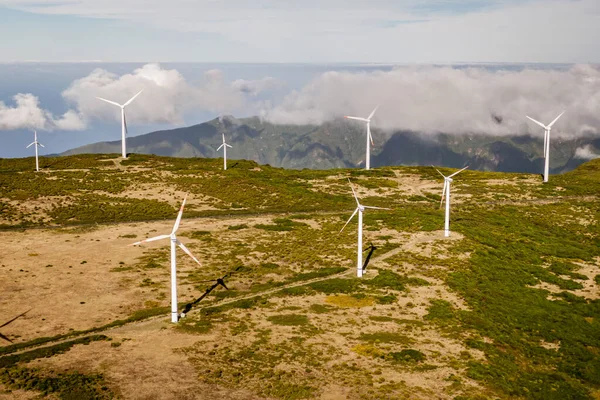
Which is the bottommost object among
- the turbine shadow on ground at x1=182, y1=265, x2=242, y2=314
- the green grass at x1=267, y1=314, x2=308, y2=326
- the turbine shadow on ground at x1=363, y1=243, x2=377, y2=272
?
the green grass at x1=267, y1=314, x2=308, y2=326

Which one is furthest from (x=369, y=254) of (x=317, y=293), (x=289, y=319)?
(x=289, y=319)

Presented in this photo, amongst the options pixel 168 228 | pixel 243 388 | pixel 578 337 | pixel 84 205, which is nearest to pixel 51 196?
pixel 84 205

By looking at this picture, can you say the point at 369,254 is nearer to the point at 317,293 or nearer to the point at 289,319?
the point at 317,293

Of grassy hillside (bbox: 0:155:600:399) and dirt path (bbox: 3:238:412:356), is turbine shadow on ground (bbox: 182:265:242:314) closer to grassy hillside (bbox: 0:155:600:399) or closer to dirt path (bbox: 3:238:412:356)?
grassy hillside (bbox: 0:155:600:399)

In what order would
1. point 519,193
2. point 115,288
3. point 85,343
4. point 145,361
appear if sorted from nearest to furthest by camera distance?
point 145,361 → point 85,343 → point 115,288 → point 519,193

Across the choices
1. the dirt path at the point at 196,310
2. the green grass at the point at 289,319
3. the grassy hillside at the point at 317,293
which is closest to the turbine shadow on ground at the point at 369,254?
the dirt path at the point at 196,310

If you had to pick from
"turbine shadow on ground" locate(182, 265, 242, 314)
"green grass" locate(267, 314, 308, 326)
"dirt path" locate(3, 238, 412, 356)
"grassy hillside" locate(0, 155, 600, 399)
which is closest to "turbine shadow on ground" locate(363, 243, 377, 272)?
"dirt path" locate(3, 238, 412, 356)

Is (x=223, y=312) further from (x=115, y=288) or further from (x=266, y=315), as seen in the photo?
(x=115, y=288)

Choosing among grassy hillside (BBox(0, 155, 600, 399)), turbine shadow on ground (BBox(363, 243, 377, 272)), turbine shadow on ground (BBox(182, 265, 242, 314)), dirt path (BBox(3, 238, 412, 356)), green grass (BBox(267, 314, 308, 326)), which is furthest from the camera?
turbine shadow on ground (BBox(363, 243, 377, 272))
